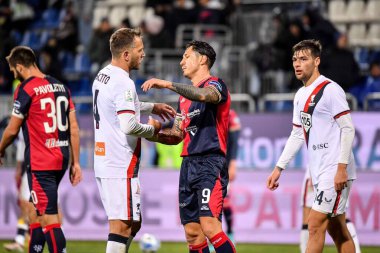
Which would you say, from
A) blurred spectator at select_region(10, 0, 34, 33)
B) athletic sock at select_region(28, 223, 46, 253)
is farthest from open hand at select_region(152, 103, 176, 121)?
blurred spectator at select_region(10, 0, 34, 33)

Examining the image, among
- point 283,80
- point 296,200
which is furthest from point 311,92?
point 283,80

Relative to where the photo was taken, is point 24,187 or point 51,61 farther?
point 51,61

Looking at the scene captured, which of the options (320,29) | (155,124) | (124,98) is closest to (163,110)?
(155,124)

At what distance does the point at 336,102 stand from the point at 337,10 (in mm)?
11641

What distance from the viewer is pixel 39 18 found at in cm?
2338

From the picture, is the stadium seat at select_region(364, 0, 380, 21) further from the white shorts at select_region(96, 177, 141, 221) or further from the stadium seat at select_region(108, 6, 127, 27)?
the white shorts at select_region(96, 177, 141, 221)

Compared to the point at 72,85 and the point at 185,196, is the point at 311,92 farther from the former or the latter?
the point at 72,85

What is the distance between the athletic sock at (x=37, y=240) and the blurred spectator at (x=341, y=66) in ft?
27.6

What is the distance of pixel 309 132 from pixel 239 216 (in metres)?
6.00

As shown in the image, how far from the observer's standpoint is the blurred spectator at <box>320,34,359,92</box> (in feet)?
54.6

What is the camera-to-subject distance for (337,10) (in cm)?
1975

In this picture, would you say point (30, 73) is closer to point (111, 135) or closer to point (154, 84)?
point (111, 135)

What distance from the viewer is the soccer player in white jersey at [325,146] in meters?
8.45

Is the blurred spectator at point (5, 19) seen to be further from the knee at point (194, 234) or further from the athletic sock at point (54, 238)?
the knee at point (194, 234)
